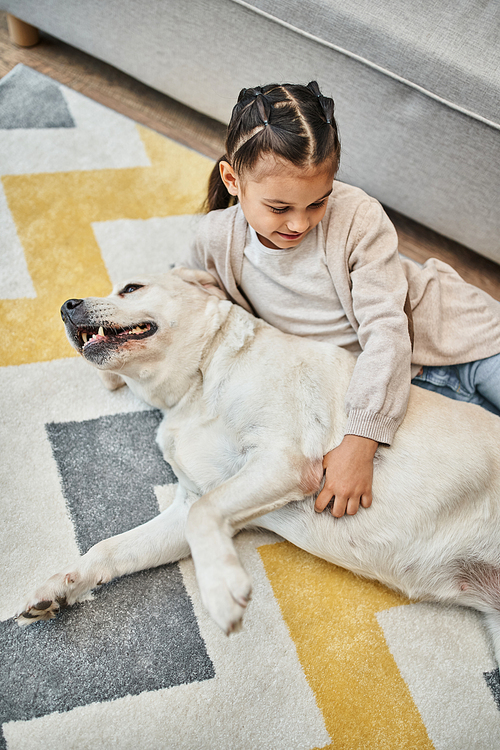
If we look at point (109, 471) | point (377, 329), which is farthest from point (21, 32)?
point (377, 329)

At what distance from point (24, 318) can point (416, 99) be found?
1.70 meters

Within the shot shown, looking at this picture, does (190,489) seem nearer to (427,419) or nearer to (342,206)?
(427,419)

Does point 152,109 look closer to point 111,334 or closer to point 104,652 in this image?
point 111,334

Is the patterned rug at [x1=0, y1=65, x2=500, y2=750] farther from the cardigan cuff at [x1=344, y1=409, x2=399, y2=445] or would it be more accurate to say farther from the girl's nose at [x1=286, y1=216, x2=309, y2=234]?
the girl's nose at [x1=286, y1=216, x2=309, y2=234]

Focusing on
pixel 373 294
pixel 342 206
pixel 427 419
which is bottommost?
pixel 427 419

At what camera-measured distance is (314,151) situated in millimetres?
1481

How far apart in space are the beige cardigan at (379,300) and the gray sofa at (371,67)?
1.82ft

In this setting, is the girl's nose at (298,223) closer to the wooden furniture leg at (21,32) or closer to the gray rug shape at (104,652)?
the gray rug shape at (104,652)

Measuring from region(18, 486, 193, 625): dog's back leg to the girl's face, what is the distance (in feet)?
2.74

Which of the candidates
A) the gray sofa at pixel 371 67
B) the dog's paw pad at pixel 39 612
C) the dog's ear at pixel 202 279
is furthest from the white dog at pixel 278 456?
the gray sofa at pixel 371 67

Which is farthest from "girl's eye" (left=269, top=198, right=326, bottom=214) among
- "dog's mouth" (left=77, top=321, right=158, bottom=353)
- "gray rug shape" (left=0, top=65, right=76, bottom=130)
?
"gray rug shape" (left=0, top=65, right=76, bottom=130)

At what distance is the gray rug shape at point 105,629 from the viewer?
1408mm

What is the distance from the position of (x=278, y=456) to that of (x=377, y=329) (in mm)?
491

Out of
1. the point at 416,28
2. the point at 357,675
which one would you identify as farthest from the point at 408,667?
the point at 416,28
